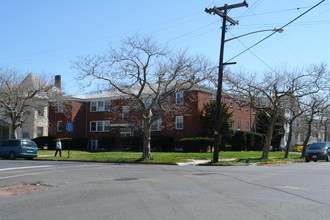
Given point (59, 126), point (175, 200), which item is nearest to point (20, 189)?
point (175, 200)

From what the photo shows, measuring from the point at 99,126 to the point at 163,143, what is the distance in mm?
12212

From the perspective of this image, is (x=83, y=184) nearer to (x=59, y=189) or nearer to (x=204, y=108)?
(x=59, y=189)

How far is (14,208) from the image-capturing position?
28.1ft

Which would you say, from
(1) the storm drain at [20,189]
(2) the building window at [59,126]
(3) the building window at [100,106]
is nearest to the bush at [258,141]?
(3) the building window at [100,106]

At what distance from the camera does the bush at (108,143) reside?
44.3 m

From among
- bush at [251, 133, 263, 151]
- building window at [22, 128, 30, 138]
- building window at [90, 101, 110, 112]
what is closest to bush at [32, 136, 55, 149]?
building window at [22, 128, 30, 138]

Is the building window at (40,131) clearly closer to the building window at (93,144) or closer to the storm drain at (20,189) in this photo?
the building window at (93,144)

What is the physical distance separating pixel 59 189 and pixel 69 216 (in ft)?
14.2

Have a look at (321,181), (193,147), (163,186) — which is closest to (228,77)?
(193,147)

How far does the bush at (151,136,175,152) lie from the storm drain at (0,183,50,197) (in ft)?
87.5

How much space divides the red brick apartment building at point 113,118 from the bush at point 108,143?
1.57m

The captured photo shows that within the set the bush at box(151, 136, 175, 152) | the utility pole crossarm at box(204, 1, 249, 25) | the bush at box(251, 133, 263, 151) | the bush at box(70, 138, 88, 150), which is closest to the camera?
the utility pole crossarm at box(204, 1, 249, 25)

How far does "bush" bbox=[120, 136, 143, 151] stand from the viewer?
136ft

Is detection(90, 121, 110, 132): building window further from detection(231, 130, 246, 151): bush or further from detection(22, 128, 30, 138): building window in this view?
detection(231, 130, 246, 151): bush
